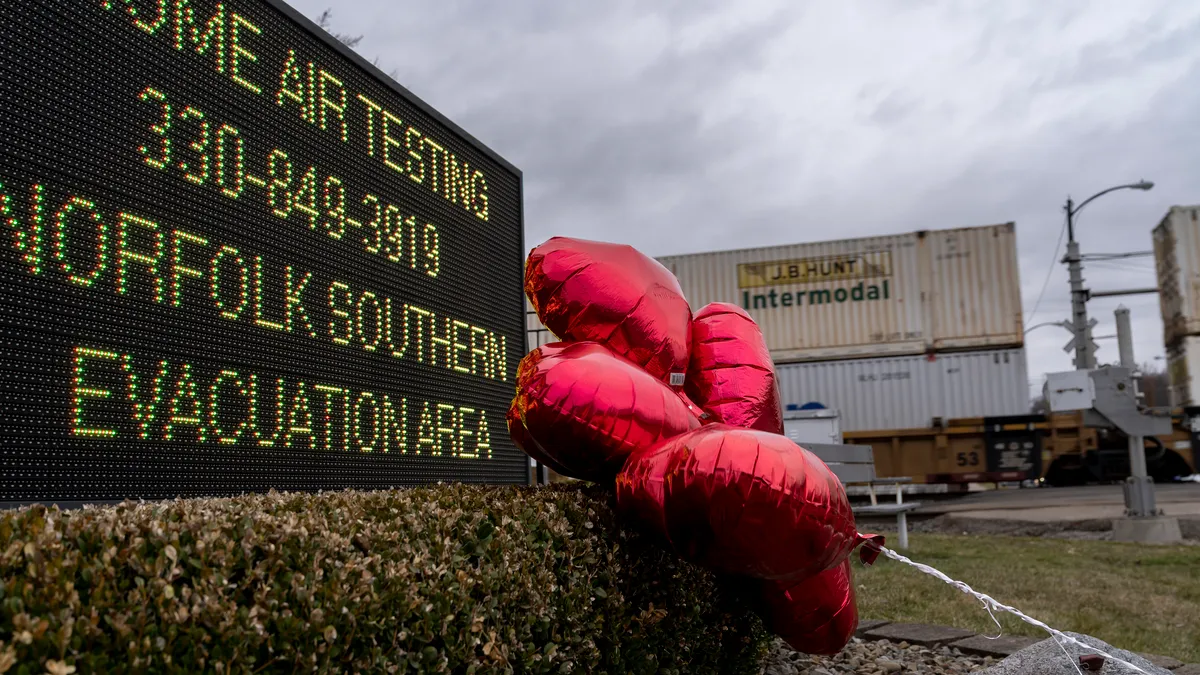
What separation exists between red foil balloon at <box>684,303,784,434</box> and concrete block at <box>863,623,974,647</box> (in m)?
1.57

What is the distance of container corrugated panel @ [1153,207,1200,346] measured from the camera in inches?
767

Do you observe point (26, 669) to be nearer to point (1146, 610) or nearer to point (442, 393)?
point (442, 393)

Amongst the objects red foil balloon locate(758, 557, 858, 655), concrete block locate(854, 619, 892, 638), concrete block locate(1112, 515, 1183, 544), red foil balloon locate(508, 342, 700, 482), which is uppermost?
red foil balloon locate(508, 342, 700, 482)

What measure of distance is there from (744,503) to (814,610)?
0.91 meters

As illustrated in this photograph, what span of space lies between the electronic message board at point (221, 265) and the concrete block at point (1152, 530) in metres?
9.38

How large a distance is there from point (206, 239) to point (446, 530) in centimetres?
143

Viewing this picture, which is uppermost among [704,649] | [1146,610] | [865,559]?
[865,559]

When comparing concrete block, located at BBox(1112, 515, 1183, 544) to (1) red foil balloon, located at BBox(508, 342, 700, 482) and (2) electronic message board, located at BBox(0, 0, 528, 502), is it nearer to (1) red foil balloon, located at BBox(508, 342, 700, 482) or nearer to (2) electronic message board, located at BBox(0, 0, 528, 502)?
(2) electronic message board, located at BBox(0, 0, 528, 502)

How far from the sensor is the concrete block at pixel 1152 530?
10648 mm

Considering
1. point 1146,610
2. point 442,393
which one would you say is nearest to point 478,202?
point 442,393

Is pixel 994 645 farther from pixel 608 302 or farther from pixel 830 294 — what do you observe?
pixel 830 294

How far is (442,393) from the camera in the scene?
4.11 m

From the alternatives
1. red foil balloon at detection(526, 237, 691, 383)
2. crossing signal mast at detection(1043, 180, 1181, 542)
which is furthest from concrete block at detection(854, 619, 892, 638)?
crossing signal mast at detection(1043, 180, 1181, 542)

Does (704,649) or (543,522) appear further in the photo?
(704,649)
